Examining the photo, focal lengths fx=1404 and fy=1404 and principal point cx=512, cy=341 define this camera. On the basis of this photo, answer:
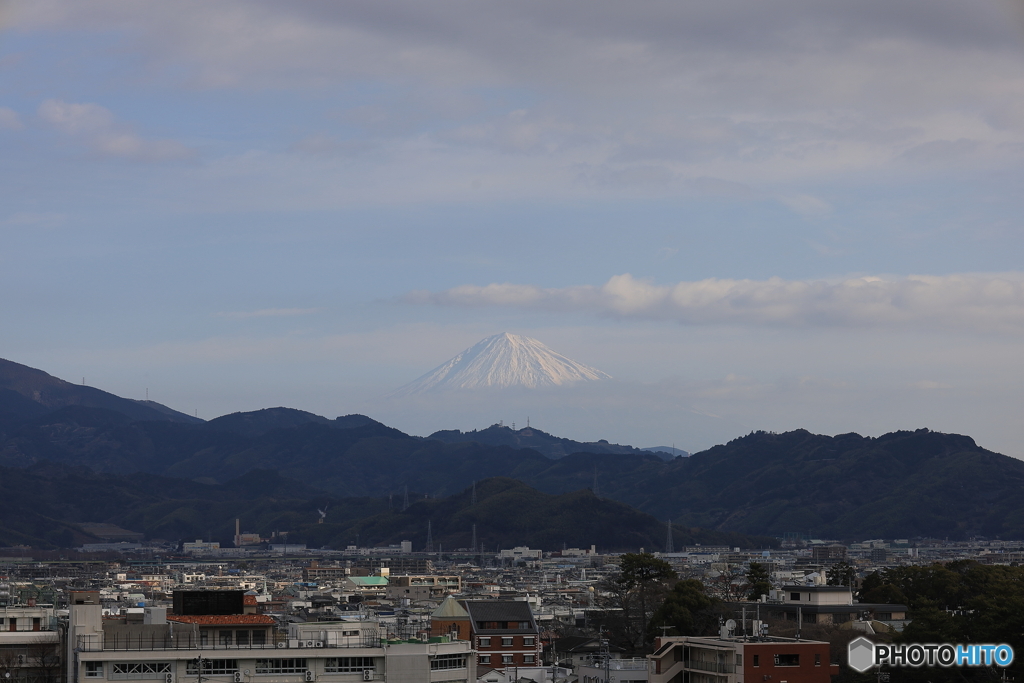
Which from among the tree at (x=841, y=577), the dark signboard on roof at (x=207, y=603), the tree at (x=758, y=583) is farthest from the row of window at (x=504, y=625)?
the tree at (x=841, y=577)

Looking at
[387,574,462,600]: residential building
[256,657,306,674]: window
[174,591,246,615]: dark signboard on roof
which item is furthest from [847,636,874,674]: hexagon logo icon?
[387,574,462,600]: residential building

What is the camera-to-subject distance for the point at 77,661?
40.2 metres

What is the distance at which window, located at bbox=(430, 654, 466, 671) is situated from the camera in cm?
4178

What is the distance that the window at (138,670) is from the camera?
4012 centimetres

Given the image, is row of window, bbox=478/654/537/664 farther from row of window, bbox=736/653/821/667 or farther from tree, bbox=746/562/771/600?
row of window, bbox=736/653/821/667

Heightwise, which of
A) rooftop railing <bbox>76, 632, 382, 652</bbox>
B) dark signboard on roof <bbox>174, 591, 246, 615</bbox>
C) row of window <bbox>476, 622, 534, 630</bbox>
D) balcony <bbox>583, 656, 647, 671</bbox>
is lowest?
balcony <bbox>583, 656, 647, 671</bbox>

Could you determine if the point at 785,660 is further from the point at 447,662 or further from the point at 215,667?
the point at 215,667

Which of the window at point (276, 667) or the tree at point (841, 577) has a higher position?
the tree at point (841, 577)

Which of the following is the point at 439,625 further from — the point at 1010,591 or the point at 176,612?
the point at 1010,591

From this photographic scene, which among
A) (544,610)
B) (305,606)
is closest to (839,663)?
(544,610)

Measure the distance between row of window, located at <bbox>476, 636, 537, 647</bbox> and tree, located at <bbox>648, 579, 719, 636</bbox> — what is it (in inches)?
268

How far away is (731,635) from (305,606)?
2515 inches

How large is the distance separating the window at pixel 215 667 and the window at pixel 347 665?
106 inches

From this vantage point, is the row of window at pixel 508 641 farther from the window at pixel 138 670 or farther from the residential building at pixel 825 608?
the window at pixel 138 670
